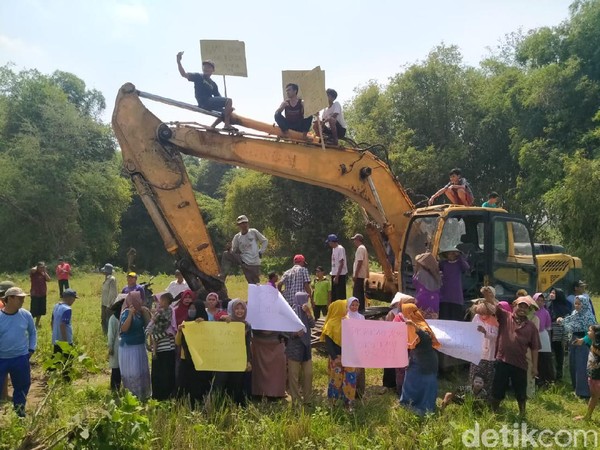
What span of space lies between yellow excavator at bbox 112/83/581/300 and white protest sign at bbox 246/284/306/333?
1077 millimetres

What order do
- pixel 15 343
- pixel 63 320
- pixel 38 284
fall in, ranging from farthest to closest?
Answer: pixel 38 284
pixel 63 320
pixel 15 343

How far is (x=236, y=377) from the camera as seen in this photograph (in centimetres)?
656

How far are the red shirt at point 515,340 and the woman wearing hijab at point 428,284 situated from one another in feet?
4.08

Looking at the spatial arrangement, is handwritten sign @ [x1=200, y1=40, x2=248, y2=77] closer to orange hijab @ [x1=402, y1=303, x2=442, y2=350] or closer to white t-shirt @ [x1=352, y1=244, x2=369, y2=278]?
white t-shirt @ [x1=352, y1=244, x2=369, y2=278]

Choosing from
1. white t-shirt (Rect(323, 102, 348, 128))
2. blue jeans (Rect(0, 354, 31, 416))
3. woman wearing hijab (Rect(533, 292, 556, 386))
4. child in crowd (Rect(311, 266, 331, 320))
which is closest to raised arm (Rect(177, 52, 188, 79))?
white t-shirt (Rect(323, 102, 348, 128))

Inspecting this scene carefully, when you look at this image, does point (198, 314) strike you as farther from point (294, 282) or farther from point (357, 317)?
point (294, 282)

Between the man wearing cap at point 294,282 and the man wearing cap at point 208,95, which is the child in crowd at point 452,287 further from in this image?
the man wearing cap at point 208,95

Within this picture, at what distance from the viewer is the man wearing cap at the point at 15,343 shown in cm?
602

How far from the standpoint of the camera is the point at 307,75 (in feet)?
25.7

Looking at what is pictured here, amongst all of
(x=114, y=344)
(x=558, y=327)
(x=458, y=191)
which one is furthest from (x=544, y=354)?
(x=114, y=344)

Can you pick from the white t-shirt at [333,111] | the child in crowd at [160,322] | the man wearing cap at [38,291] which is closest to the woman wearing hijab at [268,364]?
the child in crowd at [160,322]

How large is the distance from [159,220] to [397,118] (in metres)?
24.7

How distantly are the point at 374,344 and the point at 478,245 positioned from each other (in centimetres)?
309

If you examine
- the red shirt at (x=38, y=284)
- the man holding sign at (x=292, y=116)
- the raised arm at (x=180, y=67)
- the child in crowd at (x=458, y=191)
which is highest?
the raised arm at (x=180, y=67)
